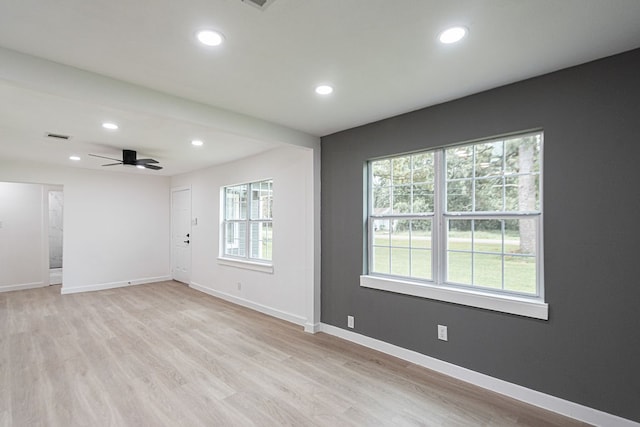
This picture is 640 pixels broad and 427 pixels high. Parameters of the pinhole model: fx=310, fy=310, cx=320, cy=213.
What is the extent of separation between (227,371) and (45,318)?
350 cm

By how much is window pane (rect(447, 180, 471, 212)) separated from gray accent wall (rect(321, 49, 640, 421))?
0.41 m

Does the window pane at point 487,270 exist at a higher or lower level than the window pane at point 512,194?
lower

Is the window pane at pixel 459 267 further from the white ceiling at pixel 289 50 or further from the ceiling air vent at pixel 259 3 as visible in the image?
the ceiling air vent at pixel 259 3

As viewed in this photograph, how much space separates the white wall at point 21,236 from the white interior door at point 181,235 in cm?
255

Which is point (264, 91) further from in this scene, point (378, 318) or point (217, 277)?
point (217, 277)

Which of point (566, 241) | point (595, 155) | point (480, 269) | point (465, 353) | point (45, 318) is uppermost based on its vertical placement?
point (595, 155)

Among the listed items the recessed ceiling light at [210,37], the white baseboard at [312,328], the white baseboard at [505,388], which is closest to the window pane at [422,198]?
the white baseboard at [505,388]

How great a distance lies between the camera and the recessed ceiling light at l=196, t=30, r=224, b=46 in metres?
1.81

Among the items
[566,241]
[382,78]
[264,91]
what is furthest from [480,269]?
[264,91]

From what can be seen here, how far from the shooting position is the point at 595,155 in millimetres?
2145

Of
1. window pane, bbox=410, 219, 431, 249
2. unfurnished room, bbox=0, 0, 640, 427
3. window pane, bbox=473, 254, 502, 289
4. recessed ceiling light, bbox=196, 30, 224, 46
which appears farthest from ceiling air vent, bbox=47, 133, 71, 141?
window pane, bbox=473, 254, 502, 289

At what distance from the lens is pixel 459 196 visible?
290 cm

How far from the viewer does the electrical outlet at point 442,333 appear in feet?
9.31

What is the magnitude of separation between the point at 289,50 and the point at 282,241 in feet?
9.53
